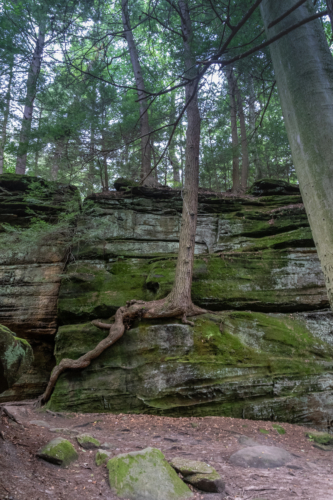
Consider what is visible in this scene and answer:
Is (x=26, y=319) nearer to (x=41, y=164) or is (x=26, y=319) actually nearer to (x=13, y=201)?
(x=13, y=201)

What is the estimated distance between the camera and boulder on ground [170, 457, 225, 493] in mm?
3438

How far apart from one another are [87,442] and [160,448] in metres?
1.18

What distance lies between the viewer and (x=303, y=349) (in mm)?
7348

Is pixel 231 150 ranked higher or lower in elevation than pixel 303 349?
higher

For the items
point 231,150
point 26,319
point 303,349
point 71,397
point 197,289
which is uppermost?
point 231,150

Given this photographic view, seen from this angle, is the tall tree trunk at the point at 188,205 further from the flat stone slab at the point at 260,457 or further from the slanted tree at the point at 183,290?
the flat stone slab at the point at 260,457

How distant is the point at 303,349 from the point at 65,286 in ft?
22.9

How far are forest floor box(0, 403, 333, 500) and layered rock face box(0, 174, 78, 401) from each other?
4.97ft

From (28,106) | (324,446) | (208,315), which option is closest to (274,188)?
(208,315)

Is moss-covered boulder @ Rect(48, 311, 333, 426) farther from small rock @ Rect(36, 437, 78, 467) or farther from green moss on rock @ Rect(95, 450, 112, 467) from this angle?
small rock @ Rect(36, 437, 78, 467)

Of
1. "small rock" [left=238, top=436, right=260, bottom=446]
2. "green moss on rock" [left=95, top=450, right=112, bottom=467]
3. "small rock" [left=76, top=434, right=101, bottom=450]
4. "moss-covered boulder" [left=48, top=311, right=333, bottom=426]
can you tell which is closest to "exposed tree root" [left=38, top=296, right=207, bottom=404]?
"moss-covered boulder" [left=48, top=311, right=333, bottom=426]

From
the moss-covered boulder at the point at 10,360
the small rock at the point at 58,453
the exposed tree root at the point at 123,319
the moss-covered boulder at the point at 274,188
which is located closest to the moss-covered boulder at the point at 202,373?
the exposed tree root at the point at 123,319

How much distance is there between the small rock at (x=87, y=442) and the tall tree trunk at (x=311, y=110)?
13.7 ft

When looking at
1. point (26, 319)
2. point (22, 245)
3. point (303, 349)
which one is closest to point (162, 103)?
point (22, 245)
